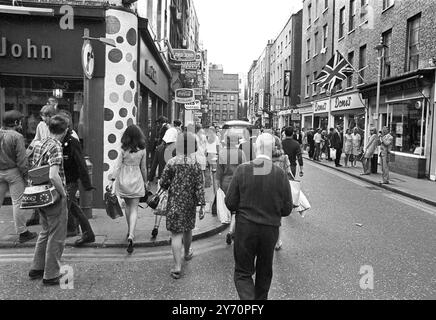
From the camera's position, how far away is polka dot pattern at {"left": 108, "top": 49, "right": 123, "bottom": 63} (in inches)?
334

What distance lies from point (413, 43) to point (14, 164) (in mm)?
15745

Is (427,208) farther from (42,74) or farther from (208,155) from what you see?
(42,74)

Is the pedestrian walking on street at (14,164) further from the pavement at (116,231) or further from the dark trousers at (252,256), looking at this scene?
the dark trousers at (252,256)

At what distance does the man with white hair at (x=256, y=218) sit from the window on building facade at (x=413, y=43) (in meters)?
14.6

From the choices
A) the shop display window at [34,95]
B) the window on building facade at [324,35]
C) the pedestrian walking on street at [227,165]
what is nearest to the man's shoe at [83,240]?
the pedestrian walking on street at [227,165]

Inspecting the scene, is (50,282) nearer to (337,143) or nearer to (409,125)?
(409,125)

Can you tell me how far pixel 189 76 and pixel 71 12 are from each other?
18.0m

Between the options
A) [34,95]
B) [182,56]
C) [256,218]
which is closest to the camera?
[256,218]

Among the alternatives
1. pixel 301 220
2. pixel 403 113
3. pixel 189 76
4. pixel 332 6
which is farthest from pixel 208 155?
pixel 332 6

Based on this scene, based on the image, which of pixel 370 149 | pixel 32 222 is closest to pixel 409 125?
pixel 370 149

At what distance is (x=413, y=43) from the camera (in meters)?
16.1

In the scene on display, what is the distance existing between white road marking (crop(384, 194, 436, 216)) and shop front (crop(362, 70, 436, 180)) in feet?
12.6

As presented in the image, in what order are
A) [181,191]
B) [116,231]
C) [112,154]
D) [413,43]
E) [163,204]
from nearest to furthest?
[181,191]
[163,204]
[116,231]
[112,154]
[413,43]

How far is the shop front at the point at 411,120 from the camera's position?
14.2 meters
